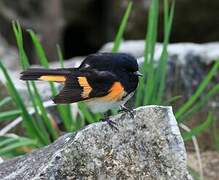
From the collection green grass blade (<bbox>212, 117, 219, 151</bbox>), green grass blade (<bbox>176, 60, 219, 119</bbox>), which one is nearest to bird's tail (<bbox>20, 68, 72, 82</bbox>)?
green grass blade (<bbox>176, 60, 219, 119</bbox>)

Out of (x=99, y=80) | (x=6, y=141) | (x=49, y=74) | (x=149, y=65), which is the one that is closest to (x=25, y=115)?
(x=6, y=141)

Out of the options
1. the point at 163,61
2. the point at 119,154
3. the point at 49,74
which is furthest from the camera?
the point at 163,61

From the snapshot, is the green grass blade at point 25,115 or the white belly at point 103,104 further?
the green grass blade at point 25,115

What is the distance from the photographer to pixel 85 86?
3486 mm

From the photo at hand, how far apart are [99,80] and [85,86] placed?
0.08 m

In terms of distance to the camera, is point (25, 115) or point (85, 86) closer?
point (85, 86)

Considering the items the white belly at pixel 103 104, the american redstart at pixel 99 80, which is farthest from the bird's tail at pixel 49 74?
the white belly at pixel 103 104

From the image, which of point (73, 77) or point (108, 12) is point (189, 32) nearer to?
point (108, 12)

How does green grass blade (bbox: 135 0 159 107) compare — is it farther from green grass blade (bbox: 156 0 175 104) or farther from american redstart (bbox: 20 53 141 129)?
american redstart (bbox: 20 53 141 129)

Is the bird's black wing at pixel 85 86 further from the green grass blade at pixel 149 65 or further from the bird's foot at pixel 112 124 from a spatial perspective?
the green grass blade at pixel 149 65

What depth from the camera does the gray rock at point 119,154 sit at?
9.45 feet

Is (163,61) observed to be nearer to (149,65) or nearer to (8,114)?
(149,65)

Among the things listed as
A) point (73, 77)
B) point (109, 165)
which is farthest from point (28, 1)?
point (109, 165)

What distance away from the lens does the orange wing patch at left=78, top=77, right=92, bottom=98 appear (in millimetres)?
3453
